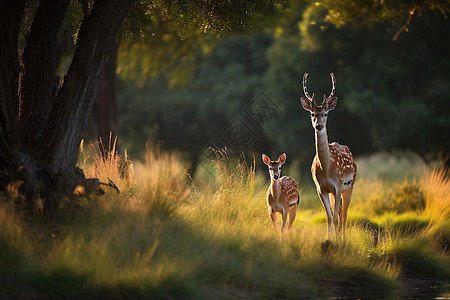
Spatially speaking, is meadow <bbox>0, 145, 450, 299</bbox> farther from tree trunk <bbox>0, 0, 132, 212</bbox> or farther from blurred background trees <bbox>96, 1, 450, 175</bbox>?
blurred background trees <bbox>96, 1, 450, 175</bbox>

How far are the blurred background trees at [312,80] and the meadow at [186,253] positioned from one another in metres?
8.24

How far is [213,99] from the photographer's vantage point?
26.6 metres

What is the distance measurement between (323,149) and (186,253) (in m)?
2.94

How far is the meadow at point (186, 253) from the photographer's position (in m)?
6.83

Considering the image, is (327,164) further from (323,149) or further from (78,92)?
(78,92)

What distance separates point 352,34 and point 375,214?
8.58 meters

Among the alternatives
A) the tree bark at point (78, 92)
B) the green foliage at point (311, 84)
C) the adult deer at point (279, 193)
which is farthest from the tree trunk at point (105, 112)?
the adult deer at point (279, 193)

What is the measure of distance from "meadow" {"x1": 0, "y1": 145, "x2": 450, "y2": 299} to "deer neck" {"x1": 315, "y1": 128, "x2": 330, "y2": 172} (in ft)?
3.62

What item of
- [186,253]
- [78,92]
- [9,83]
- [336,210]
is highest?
[78,92]

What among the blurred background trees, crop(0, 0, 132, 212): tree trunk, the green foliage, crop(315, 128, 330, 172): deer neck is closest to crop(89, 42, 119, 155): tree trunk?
the blurred background trees

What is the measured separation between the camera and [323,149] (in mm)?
9344

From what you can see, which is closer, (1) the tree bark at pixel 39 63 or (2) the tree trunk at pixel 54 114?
(2) the tree trunk at pixel 54 114

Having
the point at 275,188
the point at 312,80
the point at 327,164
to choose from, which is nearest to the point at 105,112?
the point at 312,80

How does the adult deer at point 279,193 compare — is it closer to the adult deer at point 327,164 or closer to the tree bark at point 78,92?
the adult deer at point 327,164
